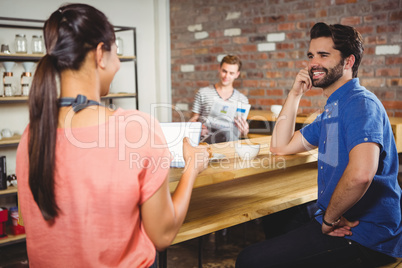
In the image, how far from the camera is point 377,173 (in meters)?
1.58

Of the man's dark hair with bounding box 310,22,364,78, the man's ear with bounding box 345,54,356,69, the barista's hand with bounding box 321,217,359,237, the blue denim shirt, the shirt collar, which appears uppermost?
the man's dark hair with bounding box 310,22,364,78

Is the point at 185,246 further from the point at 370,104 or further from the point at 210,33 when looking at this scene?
the point at 210,33

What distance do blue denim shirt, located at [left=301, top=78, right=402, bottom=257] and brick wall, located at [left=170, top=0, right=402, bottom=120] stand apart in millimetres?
1761

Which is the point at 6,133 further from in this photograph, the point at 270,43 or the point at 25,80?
the point at 270,43

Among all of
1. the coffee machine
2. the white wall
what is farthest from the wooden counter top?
the white wall

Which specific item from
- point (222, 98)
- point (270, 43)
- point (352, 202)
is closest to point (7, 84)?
point (222, 98)

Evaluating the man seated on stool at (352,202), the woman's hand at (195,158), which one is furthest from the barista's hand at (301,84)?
the woman's hand at (195,158)

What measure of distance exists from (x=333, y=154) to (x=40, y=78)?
122cm

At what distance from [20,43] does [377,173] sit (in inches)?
114

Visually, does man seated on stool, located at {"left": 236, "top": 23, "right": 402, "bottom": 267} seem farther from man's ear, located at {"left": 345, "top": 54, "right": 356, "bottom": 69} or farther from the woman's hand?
the woman's hand

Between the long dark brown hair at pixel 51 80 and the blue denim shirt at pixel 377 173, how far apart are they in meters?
1.06

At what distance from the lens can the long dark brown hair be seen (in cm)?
87

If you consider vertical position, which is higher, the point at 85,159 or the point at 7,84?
the point at 7,84

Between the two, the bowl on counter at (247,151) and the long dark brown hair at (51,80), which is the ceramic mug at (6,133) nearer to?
the bowl on counter at (247,151)
